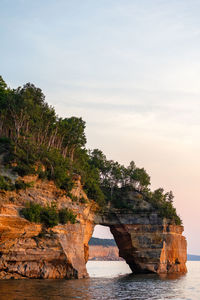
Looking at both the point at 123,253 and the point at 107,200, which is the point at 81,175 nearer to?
the point at 107,200

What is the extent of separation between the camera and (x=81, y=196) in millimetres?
58344

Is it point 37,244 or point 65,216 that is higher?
point 65,216

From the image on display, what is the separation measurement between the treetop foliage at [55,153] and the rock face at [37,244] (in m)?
2.45

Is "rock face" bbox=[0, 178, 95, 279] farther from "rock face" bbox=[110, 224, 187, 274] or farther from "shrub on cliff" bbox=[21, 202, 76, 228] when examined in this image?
"rock face" bbox=[110, 224, 187, 274]

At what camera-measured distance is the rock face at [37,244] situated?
42.9m

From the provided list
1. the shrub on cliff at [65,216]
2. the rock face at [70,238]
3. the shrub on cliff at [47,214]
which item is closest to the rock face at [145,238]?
the rock face at [70,238]

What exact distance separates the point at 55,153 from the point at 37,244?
1417 centimetres

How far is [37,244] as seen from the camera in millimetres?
46625

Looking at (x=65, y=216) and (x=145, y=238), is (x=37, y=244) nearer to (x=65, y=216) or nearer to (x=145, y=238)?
(x=65, y=216)

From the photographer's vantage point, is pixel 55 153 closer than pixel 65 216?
No

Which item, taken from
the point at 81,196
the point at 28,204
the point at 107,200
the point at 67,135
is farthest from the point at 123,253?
the point at 28,204

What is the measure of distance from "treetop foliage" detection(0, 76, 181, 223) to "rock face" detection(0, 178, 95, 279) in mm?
2448

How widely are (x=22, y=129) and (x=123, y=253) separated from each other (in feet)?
117

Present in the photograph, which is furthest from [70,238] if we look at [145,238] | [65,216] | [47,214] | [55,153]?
[145,238]
